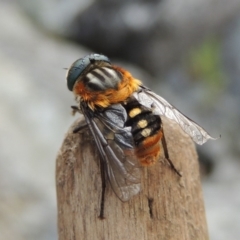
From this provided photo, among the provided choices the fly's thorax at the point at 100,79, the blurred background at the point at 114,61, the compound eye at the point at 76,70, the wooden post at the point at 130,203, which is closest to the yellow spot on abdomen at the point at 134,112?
the fly's thorax at the point at 100,79

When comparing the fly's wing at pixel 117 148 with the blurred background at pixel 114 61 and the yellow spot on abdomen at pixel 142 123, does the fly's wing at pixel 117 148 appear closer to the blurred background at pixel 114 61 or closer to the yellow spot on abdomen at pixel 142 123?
the yellow spot on abdomen at pixel 142 123

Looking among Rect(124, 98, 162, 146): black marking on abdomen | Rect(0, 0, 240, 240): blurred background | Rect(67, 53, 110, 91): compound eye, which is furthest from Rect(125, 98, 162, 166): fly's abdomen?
Answer: Rect(0, 0, 240, 240): blurred background

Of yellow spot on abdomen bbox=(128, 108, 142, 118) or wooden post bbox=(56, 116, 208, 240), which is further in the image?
yellow spot on abdomen bbox=(128, 108, 142, 118)

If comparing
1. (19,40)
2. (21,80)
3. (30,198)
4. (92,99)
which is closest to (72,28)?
(19,40)

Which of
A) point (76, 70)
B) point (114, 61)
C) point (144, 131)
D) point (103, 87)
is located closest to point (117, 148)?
point (144, 131)

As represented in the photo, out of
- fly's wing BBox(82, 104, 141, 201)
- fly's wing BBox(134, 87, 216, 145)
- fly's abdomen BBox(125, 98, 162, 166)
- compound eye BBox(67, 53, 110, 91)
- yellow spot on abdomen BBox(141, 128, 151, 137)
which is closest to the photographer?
fly's wing BBox(82, 104, 141, 201)

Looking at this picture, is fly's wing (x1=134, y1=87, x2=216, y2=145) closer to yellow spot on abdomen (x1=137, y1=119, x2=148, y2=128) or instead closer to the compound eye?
yellow spot on abdomen (x1=137, y1=119, x2=148, y2=128)

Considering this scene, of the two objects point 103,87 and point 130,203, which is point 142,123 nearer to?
point 103,87
